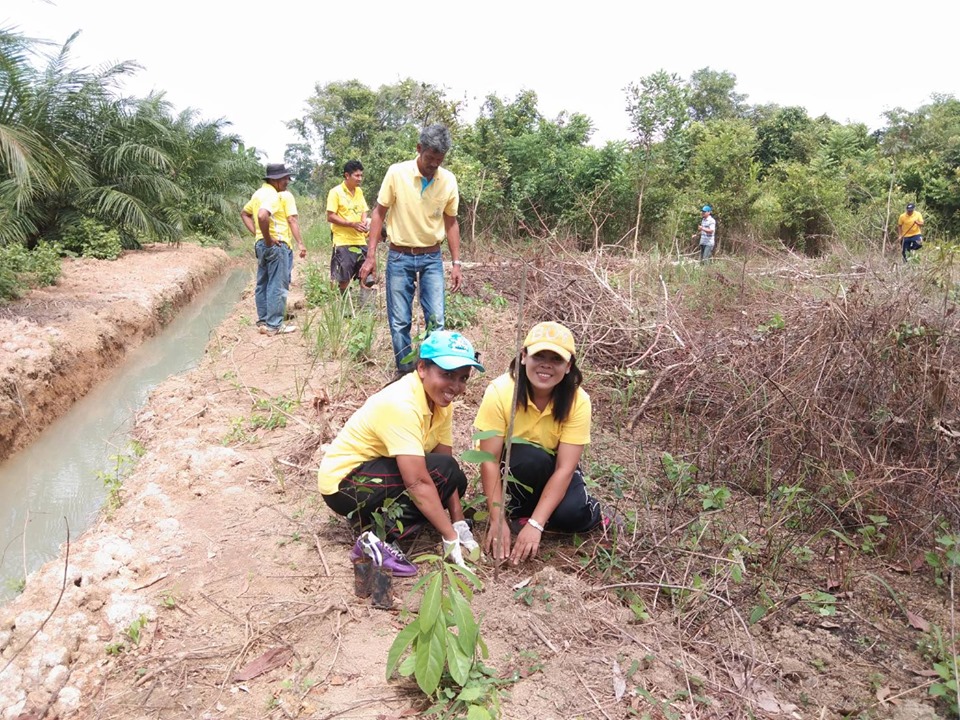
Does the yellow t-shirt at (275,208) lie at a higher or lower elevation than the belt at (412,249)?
higher

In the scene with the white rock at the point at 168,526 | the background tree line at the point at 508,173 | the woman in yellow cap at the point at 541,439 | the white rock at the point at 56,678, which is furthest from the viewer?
the background tree line at the point at 508,173

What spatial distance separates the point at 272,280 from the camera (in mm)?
6293

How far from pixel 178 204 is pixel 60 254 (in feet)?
14.8

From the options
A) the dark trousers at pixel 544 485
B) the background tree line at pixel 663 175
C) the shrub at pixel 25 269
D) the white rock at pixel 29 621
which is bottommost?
the white rock at pixel 29 621

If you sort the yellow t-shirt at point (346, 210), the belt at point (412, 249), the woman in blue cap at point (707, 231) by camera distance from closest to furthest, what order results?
the belt at point (412, 249) → the yellow t-shirt at point (346, 210) → the woman in blue cap at point (707, 231)

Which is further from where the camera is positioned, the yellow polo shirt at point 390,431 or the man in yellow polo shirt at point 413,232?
the man in yellow polo shirt at point 413,232

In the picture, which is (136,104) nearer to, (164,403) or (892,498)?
(164,403)

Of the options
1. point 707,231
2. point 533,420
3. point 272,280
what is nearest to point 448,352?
point 533,420

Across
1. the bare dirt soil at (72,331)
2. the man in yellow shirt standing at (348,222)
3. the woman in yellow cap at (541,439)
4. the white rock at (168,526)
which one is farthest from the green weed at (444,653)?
the man in yellow shirt standing at (348,222)

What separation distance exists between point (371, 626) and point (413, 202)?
2762 mm

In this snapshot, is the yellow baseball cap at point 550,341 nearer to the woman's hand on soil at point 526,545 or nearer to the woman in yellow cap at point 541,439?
the woman in yellow cap at point 541,439

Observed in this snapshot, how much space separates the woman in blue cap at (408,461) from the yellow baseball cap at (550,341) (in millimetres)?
228

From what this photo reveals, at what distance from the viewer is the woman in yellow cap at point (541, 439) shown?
2545 millimetres

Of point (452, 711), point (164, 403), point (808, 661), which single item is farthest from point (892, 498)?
point (164, 403)
